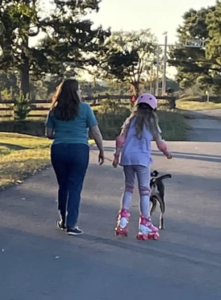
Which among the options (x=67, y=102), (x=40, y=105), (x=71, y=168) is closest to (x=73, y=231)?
(x=71, y=168)

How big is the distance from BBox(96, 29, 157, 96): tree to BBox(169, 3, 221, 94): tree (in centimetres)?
514

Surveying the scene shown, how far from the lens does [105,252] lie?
711 centimetres

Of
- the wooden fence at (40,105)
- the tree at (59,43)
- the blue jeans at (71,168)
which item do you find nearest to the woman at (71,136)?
the blue jeans at (71,168)

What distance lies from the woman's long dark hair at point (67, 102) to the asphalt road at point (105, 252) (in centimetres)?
134

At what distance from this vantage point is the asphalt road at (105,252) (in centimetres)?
583

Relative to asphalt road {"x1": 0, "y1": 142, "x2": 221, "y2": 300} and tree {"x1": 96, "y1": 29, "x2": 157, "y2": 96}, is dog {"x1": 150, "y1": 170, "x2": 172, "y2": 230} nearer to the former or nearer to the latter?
asphalt road {"x1": 0, "y1": 142, "x2": 221, "y2": 300}

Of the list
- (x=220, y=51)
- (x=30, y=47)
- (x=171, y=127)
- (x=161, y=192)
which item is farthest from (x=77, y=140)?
(x=220, y=51)

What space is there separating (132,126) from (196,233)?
1.47 meters

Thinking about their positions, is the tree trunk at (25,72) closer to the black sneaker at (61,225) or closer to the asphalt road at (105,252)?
the asphalt road at (105,252)

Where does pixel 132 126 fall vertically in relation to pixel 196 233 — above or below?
above

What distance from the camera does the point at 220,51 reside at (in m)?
55.2

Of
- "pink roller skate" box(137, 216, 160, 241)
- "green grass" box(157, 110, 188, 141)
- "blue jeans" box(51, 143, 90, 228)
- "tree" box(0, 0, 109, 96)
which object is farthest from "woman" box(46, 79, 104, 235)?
"tree" box(0, 0, 109, 96)

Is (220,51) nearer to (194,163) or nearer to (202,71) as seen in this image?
(202,71)

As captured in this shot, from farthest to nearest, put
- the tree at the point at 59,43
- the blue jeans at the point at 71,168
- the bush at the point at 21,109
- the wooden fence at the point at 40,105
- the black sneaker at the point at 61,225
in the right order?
the tree at the point at 59,43 < the wooden fence at the point at 40,105 < the bush at the point at 21,109 < the black sneaker at the point at 61,225 < the blue jeans at the point at 71,168
